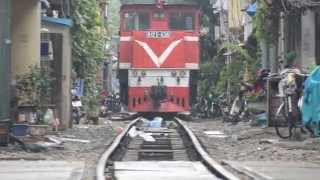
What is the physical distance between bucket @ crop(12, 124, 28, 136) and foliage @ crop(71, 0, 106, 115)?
752cm

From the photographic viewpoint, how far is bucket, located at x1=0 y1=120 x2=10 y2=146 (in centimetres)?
1399

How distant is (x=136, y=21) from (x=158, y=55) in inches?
86.7

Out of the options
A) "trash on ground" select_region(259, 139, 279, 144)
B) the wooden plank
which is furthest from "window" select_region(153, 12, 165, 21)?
the wooden plank

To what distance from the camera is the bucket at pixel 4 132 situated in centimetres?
1399

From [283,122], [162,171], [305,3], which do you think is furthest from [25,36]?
[162,171]

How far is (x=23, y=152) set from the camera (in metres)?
13.9

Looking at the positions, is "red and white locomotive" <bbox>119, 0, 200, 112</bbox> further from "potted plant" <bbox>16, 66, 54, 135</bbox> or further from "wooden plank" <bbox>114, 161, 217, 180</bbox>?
"wooden plank" <bbox>114, 161, 217, 180</bbox>

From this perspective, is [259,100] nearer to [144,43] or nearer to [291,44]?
[291,44]

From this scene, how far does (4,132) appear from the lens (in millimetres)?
14109

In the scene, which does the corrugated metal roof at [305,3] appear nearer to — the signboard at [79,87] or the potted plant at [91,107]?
the signboard at [79,87]

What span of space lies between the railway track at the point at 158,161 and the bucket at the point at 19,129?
1.81 meters

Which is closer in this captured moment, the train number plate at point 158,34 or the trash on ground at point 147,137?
the trash on ground at point 147,137

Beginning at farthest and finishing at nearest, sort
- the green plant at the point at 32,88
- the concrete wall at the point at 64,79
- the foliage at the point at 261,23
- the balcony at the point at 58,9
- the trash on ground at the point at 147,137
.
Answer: the foliage at the point at 261,23
the balcony at the point at 58,9
the concrete wall at the point at 64,79
the trash on ground at the point at 147,137
the green plant at the point at 32,88

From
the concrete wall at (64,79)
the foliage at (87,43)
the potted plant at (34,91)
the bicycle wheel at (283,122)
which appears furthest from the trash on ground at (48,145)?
the foliage at (87,43)
